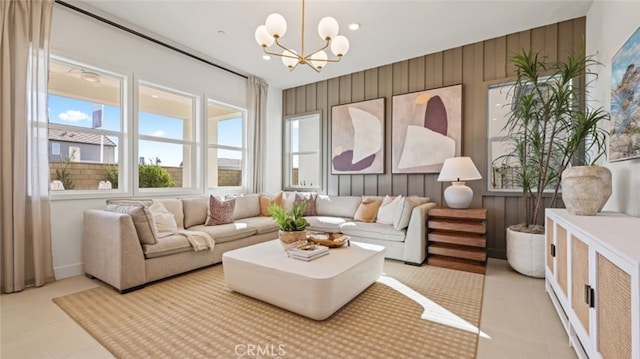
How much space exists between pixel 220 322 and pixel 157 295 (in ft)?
2.93

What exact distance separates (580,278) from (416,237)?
1813 millimetres

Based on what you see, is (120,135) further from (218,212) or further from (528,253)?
(528,253)

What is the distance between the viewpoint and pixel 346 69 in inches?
188

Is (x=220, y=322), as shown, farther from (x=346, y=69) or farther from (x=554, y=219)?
(x=346, y=69)

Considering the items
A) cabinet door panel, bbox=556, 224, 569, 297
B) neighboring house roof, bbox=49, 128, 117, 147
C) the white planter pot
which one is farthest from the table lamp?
neighboring house roof, bbox=49, 128, 117, 147

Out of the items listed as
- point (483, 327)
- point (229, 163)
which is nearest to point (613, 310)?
point (483, 327)

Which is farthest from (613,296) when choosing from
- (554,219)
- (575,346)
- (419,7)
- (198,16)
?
(198,16)

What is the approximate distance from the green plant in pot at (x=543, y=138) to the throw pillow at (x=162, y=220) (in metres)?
3.74

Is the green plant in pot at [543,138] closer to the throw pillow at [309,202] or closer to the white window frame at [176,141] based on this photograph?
the throw pillow at [309,202]

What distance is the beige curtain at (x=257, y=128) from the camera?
512 centimetres

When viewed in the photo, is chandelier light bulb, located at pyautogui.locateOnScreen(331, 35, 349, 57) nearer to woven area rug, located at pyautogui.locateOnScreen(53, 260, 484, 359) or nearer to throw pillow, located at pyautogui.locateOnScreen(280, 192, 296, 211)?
woven area rug, located at pyautogui.locateOnScreen(53, 260, 484, 359)

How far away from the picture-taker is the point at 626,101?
6.97 feet

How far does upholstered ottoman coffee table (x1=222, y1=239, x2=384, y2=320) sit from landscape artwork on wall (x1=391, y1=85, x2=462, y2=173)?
1.99m

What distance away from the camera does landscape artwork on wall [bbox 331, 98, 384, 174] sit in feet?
15.2
